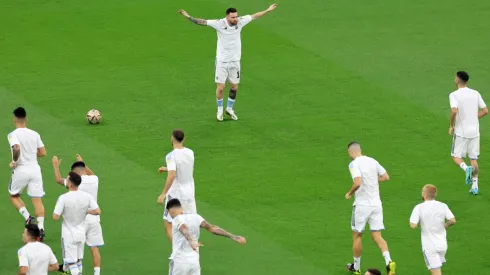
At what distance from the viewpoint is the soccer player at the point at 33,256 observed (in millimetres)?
19328

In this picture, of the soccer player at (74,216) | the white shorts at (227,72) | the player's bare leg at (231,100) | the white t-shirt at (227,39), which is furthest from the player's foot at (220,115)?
the soccer player at (74,216)

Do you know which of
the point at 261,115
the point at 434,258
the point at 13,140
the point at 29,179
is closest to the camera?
the point at 434,258

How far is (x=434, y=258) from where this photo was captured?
21.3 meters

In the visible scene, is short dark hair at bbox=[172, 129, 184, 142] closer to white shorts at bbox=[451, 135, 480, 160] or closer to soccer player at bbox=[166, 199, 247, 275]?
soccer player at bbox=[166, 199, 247, 275]

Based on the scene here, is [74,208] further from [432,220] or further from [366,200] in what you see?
[432,220]

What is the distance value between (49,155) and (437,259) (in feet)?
33.2

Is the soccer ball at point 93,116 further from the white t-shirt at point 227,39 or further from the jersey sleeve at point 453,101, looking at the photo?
the jersey sleeve at point 453,101

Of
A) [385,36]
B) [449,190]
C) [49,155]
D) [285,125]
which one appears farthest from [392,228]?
[385,36]

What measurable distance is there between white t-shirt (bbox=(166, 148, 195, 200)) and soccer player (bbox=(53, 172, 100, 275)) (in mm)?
1762

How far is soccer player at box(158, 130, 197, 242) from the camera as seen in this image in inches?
874

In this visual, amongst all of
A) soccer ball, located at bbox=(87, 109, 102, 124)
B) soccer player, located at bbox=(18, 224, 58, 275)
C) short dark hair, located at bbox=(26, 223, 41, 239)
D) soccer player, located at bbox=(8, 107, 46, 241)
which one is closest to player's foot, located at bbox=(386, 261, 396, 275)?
soccer player, located at bbox=(18, 224, 58, 275)

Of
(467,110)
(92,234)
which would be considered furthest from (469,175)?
(92,234)

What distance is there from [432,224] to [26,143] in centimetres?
771

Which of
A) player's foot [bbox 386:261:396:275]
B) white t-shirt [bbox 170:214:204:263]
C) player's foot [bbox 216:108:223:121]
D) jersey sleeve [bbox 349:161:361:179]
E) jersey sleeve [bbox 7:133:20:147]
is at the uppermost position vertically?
jersey sleeve [bbox 349:161:361:179]
